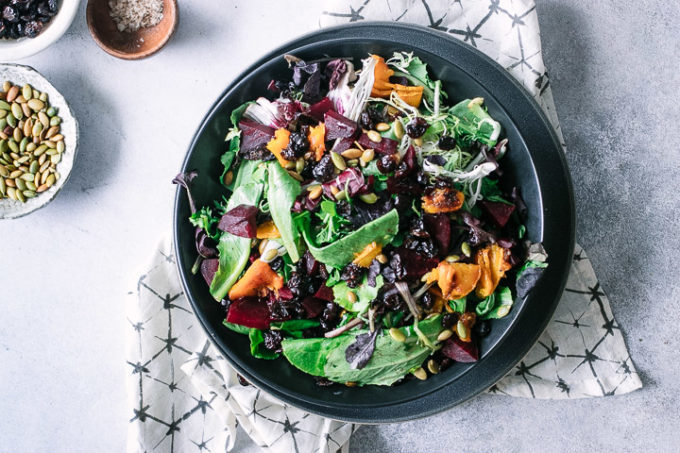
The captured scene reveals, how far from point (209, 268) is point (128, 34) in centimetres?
150

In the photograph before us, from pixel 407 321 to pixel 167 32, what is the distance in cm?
199

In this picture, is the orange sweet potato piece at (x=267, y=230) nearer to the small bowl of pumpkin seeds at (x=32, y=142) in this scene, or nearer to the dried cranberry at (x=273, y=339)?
the dried cranberry at (x=273, y=339)

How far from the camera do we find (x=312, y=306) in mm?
2604

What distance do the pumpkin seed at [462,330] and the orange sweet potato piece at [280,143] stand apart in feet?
3.35

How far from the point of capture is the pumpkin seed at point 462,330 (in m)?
2.50

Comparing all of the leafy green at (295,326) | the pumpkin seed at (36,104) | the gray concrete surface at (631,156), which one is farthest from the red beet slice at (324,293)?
the pumpkin seed at (36,104)

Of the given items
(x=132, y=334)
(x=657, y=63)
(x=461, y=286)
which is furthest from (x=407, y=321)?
(x=657, y=63)

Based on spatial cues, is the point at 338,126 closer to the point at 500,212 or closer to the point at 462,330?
the point at 500,212

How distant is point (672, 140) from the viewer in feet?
10.2

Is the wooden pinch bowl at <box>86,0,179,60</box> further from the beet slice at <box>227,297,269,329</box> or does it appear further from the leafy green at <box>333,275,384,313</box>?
the leafy green at <box>333,275,384,313</box>

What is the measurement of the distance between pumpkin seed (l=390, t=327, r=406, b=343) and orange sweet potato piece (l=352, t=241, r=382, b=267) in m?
0.30

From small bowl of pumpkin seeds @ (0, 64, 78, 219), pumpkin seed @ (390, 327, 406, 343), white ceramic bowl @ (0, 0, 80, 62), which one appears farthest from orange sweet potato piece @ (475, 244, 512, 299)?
white ceramic bowl @ (0, 0, 80, 62)

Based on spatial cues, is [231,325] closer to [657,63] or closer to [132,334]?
[132,334]

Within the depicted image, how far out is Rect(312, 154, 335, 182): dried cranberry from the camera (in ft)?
8.14
